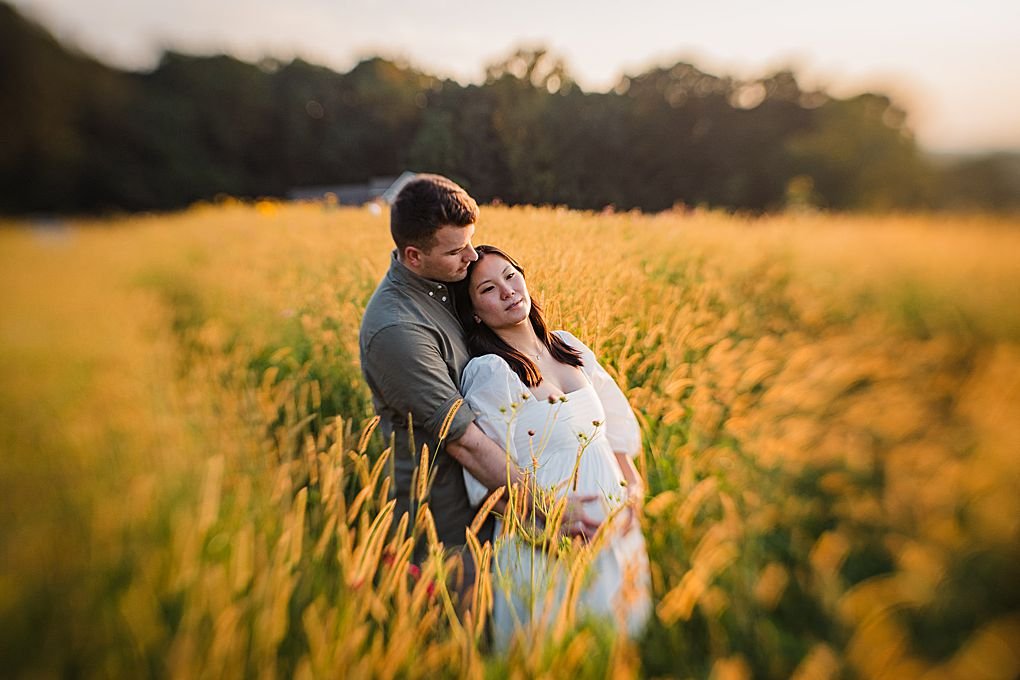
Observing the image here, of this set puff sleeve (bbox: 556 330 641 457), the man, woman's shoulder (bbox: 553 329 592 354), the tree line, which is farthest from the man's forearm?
the tree line

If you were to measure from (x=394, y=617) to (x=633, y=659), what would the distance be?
0.58 meters

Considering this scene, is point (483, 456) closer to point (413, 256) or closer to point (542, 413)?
point (542, 413)

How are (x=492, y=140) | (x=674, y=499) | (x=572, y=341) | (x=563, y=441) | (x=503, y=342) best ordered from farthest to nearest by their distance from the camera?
1. (x=492, y=140)
2. (x=572, y=341)
3. (x=503, y=342)
4. (x=563, y=441)
5. (x=674, y=499)

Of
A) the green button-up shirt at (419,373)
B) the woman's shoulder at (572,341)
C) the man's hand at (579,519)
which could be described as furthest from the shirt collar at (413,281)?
the man's hand at (579,519)

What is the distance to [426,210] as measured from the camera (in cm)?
221

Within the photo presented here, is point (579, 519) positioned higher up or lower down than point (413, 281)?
lower down

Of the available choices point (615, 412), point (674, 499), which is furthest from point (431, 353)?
point (674, 499)

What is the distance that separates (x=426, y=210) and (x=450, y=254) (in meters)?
0.18

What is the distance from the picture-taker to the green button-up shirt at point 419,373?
2.13m

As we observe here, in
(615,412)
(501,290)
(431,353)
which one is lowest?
(615,412)

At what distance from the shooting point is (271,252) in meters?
5.27

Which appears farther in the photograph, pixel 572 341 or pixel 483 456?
pixel 572 341

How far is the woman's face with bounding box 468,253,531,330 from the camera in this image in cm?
223

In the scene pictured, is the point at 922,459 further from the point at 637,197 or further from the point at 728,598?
the point at 637,197
